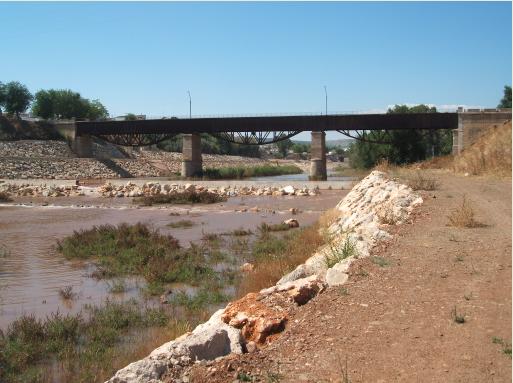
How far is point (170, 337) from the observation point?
7.79 m

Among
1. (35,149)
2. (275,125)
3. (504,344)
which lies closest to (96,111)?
(35,149)

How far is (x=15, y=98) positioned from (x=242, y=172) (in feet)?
148

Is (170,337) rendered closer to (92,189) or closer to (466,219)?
(466,219)

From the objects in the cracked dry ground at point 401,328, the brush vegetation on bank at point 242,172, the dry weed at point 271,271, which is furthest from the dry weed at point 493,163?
the brush vegetation on bank at point 242,172

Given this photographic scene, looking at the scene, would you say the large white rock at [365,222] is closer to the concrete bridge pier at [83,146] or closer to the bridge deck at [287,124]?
the bridge deck at [287,124]

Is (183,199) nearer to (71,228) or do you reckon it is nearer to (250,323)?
(71,228)

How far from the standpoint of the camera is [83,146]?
7525 centimetres

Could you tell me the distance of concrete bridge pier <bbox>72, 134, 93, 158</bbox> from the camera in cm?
7512

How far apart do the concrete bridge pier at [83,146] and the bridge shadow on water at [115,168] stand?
2319mm

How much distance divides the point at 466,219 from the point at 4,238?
18.8 meters

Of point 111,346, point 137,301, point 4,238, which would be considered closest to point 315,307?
point 111,346

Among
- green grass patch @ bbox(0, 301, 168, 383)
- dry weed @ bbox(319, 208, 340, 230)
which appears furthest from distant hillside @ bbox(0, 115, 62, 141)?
green grass patch @ bbox(0, 301, 168, 383)

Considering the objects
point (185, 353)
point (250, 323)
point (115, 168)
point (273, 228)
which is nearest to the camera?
point (185, 353)

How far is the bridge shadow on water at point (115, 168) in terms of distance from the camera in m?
73.4
